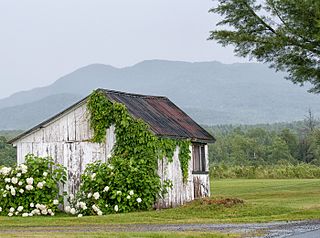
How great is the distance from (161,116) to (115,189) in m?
4.59

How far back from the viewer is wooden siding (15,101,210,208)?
1165 inches

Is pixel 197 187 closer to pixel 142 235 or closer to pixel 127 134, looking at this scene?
pixel 127 134

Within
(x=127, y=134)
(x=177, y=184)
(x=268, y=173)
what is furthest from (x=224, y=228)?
(x=268, y=173)

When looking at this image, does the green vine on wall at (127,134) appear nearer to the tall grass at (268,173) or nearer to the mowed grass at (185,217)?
the mowed grass at (185,217)

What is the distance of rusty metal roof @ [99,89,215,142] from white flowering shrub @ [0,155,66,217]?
3.47 meters

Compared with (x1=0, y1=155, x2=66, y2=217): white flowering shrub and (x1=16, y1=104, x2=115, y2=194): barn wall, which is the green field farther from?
(x1=16, y1=104, x2=115, y2=194): barn wall

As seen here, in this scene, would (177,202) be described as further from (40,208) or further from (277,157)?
(277,157)

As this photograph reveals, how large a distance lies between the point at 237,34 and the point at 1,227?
18780mm

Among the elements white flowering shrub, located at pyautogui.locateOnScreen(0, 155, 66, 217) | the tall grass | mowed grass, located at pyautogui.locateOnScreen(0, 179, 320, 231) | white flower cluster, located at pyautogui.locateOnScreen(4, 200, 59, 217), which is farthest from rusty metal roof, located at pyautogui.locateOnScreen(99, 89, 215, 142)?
the tall grass

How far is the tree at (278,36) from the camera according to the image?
3647 centimetres

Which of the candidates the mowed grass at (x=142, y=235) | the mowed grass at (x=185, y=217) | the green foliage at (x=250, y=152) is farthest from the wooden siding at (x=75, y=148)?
the green foliage at (x=250, y=152)

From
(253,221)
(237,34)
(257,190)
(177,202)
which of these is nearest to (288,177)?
(257,190)

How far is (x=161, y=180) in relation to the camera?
29.4 m

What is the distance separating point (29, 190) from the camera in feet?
93.4
